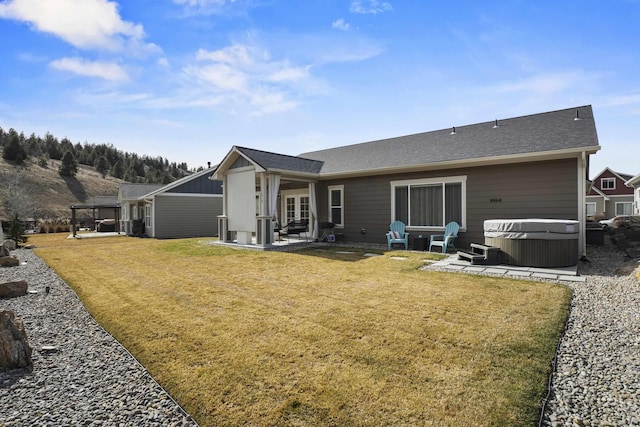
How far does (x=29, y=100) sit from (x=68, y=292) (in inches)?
393

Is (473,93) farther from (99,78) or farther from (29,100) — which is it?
(29,100)

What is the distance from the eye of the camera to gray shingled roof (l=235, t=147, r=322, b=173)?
11.2 metres

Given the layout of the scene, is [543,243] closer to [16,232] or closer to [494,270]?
[494,270]

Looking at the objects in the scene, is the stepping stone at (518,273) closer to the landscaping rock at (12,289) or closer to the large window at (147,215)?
the landscaping rock at (12,289)

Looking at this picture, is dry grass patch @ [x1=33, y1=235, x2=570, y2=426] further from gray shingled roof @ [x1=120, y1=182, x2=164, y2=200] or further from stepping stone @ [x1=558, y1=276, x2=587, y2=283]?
gray shingled roof @ [x1=120, y1=182, x2=164, y2=200]

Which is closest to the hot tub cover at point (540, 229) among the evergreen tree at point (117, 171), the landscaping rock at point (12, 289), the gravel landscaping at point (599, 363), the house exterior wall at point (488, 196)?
the house exterior wall at point (488, 196)

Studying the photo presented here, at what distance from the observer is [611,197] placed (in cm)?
3136

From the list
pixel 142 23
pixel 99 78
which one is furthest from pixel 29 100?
pixel 142 23

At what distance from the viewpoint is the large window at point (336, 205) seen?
41.1 feet

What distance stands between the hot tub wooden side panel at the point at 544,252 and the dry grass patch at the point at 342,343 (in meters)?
1.63

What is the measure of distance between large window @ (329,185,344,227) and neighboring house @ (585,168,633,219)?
30067 millimetres

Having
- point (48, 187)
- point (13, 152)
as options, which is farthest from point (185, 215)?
point (13, 152)

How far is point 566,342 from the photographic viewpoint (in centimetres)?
330

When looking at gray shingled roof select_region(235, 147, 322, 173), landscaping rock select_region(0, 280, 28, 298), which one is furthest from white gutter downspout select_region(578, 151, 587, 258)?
landscaping rock select_region(0, 280, 28, 298)
